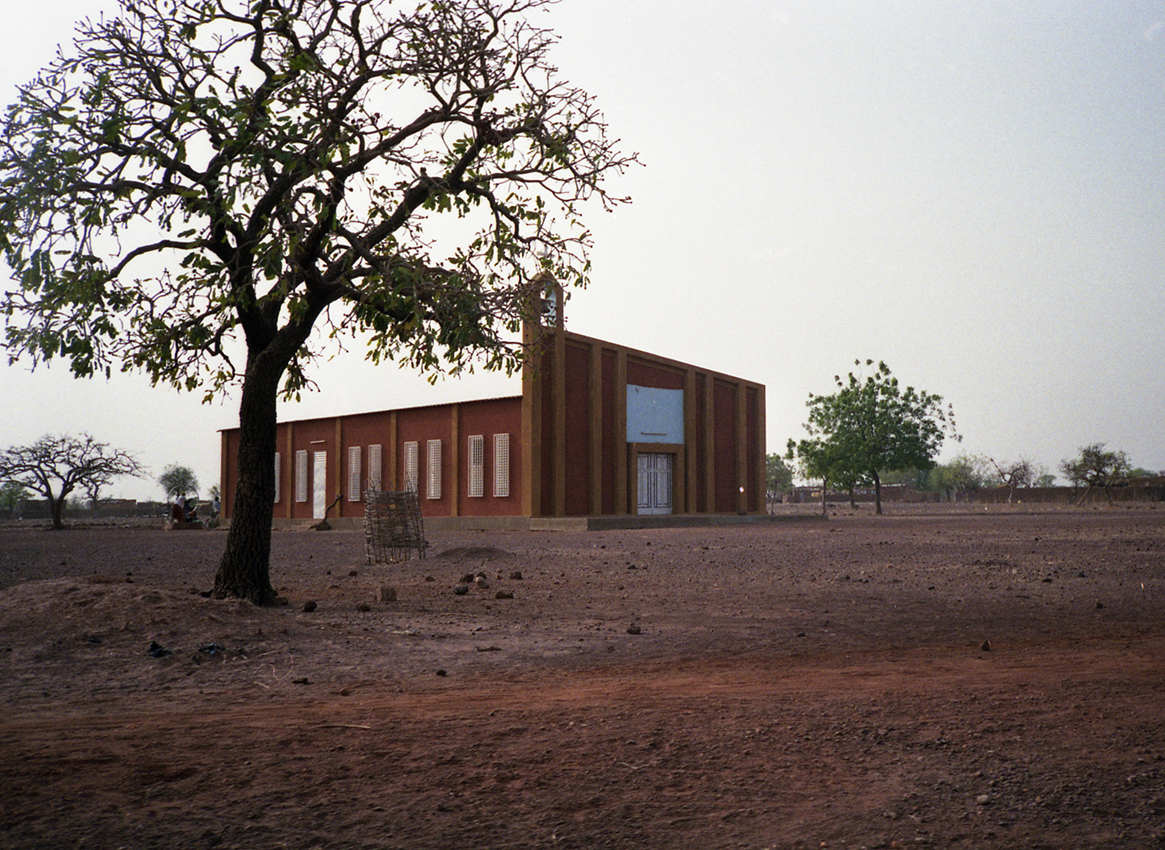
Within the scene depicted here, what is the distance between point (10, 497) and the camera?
79.4 m

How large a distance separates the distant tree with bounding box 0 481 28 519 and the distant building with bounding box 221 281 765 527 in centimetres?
4621

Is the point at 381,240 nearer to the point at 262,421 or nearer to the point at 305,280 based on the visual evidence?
the point at 305,280

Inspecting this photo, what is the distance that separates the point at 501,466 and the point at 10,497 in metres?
65.5

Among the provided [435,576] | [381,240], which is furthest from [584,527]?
[381,240]

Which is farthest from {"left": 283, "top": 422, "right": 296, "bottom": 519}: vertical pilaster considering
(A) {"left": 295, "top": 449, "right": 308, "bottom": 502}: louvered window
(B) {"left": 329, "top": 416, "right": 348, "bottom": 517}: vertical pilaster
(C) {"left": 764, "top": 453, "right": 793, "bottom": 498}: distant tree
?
(C) {"left": 764, "top": 453, "right": 793, "bottom": 498}: distant tree

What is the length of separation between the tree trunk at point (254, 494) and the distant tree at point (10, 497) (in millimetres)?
76437

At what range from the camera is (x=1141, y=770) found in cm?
414

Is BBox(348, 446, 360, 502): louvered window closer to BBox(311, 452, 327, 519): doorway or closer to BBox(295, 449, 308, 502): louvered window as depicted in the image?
BBox(311, 452, 327, 519): doorway

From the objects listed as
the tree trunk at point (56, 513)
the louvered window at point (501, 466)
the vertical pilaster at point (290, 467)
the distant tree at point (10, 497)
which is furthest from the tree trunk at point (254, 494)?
the distant tree at point (10, 497)

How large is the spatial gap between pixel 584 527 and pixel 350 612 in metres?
20.7

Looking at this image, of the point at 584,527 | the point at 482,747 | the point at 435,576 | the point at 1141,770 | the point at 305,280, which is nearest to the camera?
the point at 1141,770

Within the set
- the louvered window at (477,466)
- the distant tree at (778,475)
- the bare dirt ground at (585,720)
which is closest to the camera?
the bare dirt ground at (585,720)

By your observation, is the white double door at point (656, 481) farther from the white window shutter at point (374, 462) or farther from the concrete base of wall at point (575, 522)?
the white window shutter at point (374, 462)

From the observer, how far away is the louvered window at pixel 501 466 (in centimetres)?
3253
